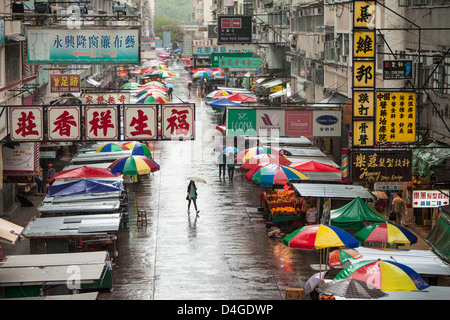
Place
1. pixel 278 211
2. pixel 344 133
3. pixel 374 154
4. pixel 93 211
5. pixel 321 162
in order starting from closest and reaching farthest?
pixel 374 154 → pixel 93 211 → pixel 278 211 → pixel 321 162 → pixel 344 133

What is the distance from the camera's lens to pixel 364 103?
17.2 meters

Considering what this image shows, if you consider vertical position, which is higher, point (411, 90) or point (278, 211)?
point (411, 90)

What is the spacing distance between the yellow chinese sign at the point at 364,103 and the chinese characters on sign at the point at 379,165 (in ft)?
3.82

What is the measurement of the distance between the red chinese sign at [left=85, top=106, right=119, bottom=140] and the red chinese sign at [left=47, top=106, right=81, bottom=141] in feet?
0.93

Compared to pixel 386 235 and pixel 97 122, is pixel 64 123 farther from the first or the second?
pixel 386 235

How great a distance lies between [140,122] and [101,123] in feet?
3.43

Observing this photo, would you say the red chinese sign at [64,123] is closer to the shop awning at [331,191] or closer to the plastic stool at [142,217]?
the plastic stool at [142,217]

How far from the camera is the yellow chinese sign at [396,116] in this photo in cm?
1697

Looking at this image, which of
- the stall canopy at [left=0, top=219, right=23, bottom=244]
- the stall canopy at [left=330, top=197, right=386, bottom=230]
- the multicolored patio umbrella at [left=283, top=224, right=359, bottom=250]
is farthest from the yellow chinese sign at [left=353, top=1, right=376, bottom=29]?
the stall canopy at [left=0, top=219, right=23, bottom=244]

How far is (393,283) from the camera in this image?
40.4ft
